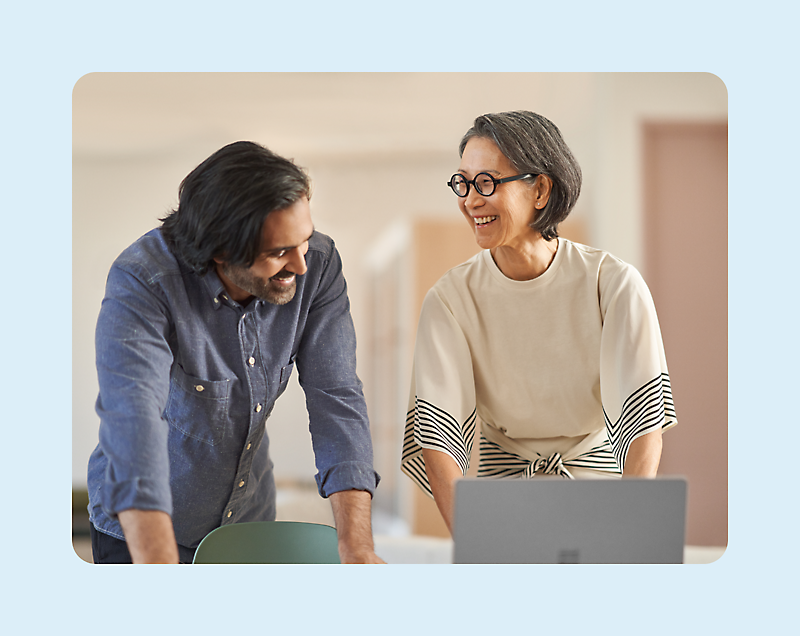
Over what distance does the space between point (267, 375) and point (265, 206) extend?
0.39 m

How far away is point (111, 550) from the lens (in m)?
1.91

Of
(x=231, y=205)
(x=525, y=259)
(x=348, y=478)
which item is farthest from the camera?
(x=525, y=259)

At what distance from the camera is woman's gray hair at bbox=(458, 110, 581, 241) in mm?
1930

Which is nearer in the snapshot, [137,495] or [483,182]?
[137,495]

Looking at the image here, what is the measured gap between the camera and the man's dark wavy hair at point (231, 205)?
174 centimetres

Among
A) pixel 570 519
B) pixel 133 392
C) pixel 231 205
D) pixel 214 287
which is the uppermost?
pixel 231 205

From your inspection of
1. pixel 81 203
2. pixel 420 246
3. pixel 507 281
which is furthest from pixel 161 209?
pixel 507 281

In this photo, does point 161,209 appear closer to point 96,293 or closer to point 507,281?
point 96,293

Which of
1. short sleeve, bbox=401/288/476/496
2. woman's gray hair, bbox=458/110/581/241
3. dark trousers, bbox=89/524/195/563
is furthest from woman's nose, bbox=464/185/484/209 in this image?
dark trousers, bbox=89/524/195/563

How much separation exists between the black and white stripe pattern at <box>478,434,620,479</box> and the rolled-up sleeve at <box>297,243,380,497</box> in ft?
0.99

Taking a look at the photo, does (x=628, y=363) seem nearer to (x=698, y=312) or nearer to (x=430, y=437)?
(x=698, y=312)

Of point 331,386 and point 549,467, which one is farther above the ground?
point 331,386

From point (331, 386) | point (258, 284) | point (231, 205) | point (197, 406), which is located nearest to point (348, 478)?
point (331, 386)

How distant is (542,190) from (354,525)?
0.87m
